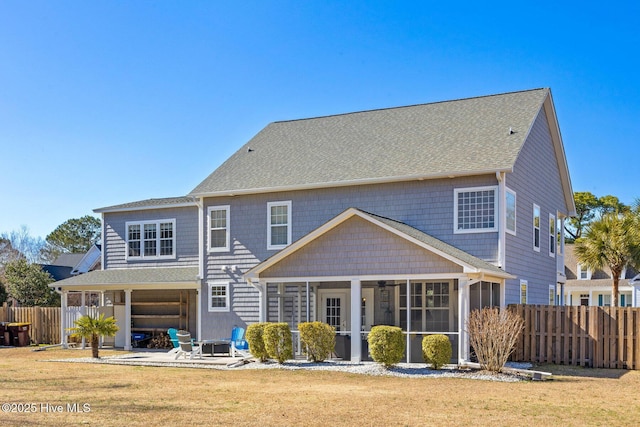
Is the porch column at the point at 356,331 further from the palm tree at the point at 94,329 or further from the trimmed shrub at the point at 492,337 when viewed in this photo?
the palm tree at the point at 94,329

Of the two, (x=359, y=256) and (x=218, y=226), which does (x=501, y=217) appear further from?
(x=218, y=226)

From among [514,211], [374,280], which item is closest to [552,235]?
[514,211]

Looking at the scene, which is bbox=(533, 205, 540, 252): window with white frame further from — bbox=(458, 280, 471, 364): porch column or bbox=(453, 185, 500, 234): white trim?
bbox=(458, 280, 471, 364): porch column

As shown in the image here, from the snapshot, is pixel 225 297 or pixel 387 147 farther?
pixel 225 297

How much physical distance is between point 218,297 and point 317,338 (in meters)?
6.32

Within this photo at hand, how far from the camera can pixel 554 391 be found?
1387 centimetres

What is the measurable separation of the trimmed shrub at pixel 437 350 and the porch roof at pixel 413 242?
1.85 meters

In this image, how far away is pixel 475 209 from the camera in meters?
20.1

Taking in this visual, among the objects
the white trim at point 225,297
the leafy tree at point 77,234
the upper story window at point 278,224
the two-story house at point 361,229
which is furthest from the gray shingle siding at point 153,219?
the leafy tree at point 77,234

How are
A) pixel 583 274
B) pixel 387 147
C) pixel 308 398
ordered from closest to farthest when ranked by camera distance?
pixel 308 398 < pixel 387 147 < pixel 583 274

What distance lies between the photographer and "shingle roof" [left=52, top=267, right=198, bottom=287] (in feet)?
80.2

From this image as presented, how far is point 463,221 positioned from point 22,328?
18.6m

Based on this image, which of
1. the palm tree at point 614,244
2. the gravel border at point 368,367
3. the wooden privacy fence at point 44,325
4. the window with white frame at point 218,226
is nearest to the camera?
the gravel border at point 368,367

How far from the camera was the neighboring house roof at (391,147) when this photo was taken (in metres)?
20.9
